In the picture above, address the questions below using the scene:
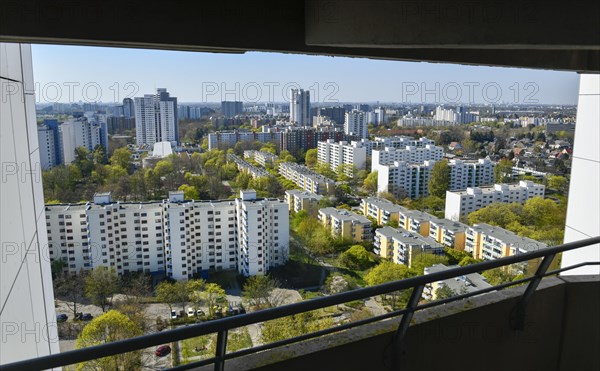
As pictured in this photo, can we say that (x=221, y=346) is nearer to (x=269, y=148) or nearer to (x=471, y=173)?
(x=269, y=148)

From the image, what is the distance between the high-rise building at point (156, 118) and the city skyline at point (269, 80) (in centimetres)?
20

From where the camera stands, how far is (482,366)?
196 centimetres

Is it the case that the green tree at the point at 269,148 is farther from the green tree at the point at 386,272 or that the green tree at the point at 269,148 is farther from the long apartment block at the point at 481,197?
the long apartment block at the point at 481,197

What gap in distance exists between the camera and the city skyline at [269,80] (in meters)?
5.68

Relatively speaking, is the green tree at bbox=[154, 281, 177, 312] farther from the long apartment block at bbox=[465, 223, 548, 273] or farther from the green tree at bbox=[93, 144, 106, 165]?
the long apartment block at bbox=[465, 223, 548, 273]

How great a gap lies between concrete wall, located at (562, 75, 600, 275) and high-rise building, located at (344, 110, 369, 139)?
13.5 ft

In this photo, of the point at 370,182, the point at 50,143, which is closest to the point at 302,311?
the point at 50,143

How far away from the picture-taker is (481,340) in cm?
195

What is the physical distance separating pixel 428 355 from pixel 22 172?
9.83 ft

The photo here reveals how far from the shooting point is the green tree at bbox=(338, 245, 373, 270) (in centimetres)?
956

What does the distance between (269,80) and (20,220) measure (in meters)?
6.12

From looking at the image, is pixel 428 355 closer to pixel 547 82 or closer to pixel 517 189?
pixel 547 82

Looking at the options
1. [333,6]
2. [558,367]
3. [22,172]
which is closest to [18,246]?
[22,172]

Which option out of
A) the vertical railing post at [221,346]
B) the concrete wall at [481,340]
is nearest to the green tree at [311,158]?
the concrete wall at [481,340]
